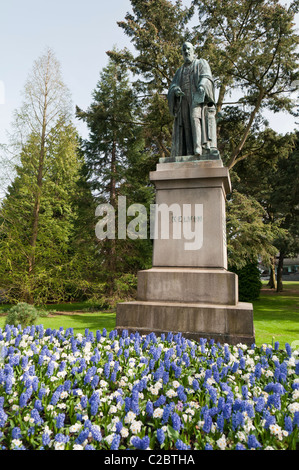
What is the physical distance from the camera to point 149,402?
263 cm

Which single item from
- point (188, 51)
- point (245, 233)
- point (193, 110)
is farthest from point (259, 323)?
point (188, 51)

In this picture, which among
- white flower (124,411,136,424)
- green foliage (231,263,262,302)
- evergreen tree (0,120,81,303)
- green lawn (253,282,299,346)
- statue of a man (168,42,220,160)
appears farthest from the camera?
green foliage (231,263,262,302)

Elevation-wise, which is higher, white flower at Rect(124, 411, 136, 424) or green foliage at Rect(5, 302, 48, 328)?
white flower at Rect(124, 411, 136, 424)

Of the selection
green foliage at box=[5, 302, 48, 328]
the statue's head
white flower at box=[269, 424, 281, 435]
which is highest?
the statue's head

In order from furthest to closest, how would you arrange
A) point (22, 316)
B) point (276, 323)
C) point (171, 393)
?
point (276, 323), point (22, 316), point (171, 393)

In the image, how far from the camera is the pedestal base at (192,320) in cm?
513

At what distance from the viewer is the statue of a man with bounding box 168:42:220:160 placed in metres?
6.77

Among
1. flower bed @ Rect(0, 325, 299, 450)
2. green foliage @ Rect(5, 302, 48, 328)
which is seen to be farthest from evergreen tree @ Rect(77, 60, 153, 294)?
flower bed @ Rect(0, 325, 299, 450)

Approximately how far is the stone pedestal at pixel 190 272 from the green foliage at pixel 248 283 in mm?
14907

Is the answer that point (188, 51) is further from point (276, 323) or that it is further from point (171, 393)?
point (276, 323)

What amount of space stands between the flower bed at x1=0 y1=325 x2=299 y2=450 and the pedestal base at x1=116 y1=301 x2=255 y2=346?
559 mm

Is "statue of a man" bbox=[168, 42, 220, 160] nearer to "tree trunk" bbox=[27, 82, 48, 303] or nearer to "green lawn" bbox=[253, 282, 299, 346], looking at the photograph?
"green lawn" bbox=[253, 282, 299, 346]

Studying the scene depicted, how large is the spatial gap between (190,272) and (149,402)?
11.0ft
